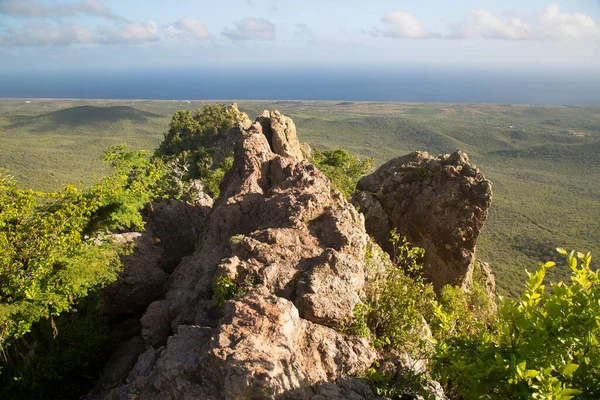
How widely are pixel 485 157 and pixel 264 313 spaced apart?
156293 mm

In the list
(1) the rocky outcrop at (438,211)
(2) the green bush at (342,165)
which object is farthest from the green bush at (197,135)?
(1) the rocky outcrop at (438,211)

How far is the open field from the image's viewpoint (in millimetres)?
70625

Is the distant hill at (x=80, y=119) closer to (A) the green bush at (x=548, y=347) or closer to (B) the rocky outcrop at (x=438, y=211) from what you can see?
(B) the rocky outcrop at (x=438, y=211)

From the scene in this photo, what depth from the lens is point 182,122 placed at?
60.2 meters

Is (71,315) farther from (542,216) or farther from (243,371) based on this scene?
(542,216)

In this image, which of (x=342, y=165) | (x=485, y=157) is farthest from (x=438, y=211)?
(x=485, y=157)

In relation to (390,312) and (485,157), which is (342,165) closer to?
(390,312)

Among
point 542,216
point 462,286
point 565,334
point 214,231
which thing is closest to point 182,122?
point 214,231

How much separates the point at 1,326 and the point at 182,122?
5062cm

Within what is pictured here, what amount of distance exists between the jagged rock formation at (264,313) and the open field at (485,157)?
1776 cm

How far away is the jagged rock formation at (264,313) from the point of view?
31.1 feet

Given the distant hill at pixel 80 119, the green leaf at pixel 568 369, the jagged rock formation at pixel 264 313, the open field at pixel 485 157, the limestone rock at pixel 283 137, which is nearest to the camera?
the green leaf at pixel 568 369

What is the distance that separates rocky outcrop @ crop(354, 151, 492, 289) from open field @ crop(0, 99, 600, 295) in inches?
895

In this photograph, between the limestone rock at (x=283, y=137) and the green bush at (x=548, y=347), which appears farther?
the limestone rock at (x=283, y=137)
